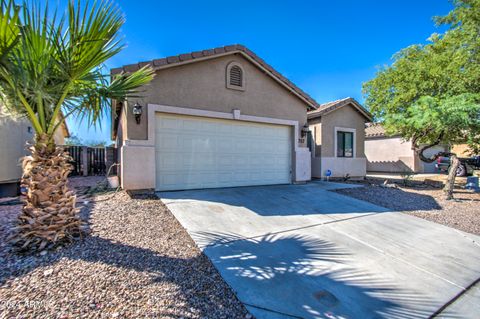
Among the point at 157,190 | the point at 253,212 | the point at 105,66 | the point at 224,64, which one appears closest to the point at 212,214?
the point at 253,212

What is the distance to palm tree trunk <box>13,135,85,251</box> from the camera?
3.39 meters

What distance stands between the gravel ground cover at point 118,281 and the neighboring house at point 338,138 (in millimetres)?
9386

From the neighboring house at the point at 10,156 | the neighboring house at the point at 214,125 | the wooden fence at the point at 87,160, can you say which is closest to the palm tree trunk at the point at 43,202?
the neighboring house at the point at 214,125

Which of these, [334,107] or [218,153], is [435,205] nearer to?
[334,107]

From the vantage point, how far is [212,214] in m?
5.40

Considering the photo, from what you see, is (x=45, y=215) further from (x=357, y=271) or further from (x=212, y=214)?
(x=357, y=271)

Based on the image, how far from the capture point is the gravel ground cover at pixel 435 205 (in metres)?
5.92

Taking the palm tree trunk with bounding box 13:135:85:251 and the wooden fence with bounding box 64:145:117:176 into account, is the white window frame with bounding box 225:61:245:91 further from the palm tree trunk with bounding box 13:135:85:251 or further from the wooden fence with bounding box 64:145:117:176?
the wooden fence with bounding box 64:145:117:176

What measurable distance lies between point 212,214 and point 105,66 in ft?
12.1

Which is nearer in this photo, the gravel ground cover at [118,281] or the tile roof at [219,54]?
the gravel ground cover at [118,281]

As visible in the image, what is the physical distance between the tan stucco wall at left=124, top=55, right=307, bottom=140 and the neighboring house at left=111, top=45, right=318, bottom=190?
0.03 meters

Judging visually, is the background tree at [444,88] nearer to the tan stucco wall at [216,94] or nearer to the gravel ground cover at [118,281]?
the tan stucco wall at [216,94]

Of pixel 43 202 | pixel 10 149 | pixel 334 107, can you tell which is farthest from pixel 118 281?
pixel 334 107

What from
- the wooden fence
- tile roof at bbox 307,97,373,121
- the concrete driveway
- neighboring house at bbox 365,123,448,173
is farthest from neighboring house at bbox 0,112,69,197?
neighboring house at bbox 365,123,448,173
